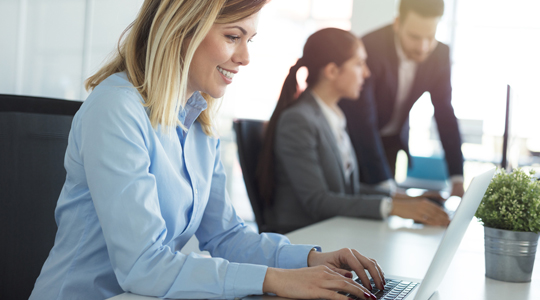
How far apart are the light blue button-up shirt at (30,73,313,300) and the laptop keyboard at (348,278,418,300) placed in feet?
0.59

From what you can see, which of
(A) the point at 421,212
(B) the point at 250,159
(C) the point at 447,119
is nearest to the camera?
(A) the point at 421,212

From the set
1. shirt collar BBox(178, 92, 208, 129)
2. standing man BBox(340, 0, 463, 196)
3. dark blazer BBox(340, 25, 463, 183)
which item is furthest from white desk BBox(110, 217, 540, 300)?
standing man BBox(340, 0, 463, 196)

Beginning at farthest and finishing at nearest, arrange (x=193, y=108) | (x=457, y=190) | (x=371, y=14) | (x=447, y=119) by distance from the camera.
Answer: (x=371, y=14) < (x=447, y=119) < (x=457, y=190) < (x=193, y=108)

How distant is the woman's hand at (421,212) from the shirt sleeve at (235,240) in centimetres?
75

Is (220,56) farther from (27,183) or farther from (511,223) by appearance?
(511,223)

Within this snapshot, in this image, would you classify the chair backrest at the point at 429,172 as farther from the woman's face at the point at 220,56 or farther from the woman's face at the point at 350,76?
the woman's face at the point at 220,56

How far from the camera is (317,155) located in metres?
2.01

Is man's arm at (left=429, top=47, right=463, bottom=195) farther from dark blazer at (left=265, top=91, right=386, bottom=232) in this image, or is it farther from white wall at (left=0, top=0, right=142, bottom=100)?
white wall at (left=0, top=0, right=142, bottom=100)

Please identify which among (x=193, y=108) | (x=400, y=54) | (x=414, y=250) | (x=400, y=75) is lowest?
(x=414, y=250)

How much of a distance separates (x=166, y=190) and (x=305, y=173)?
1.04 meters

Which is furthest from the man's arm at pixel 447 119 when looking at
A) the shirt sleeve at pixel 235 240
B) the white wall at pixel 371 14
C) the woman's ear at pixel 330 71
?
the shirt sleeve at pixel 235 240

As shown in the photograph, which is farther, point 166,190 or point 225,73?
point 225,73

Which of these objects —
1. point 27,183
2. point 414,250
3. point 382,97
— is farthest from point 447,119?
point 27,183

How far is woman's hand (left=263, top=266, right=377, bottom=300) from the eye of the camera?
0.77 m
